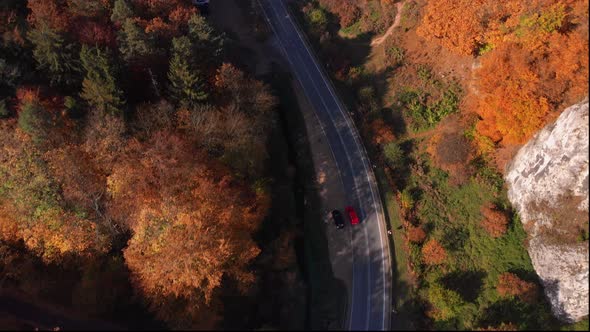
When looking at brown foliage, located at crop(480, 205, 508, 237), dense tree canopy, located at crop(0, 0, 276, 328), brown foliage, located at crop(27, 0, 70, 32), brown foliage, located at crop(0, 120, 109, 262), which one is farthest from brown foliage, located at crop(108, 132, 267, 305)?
brown foliage, located at crop(480, 205, 508, 237)

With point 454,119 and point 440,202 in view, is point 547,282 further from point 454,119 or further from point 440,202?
point 454,119

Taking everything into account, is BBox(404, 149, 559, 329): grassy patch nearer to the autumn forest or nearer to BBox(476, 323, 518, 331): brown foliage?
the autumn forest

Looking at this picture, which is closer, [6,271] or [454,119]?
[6,271]

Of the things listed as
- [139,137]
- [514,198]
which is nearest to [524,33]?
[514,198]

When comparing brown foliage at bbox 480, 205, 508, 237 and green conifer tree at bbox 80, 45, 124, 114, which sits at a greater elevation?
green conifer tree at bbox 80, 45, 124, 114

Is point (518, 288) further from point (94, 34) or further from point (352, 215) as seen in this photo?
point (94, 34)

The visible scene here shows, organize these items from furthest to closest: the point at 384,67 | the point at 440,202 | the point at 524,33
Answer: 1. the point at 384,67
2. the point at 440,202
3. the point at 524,33
